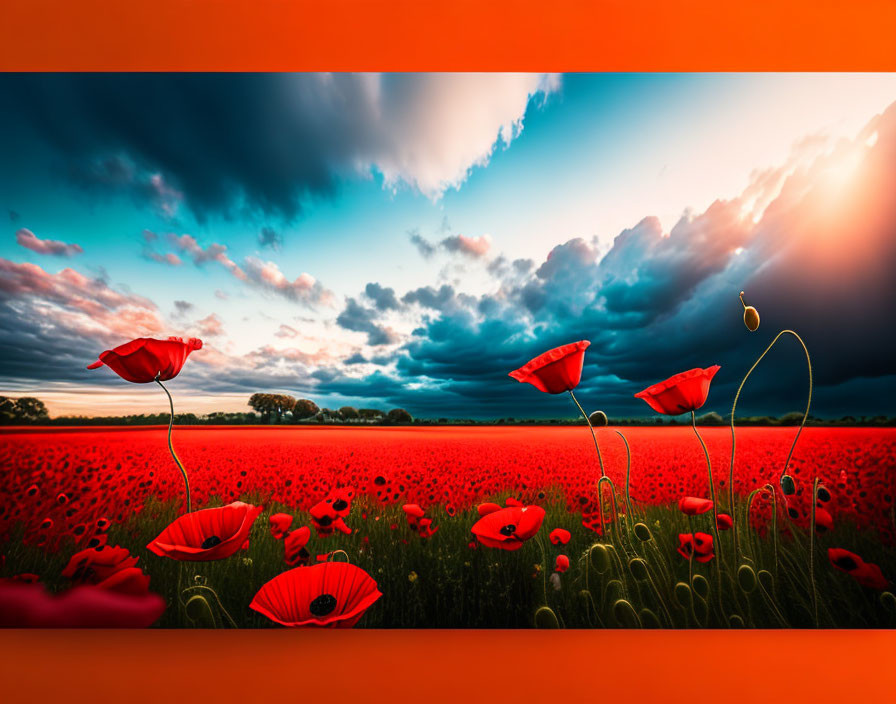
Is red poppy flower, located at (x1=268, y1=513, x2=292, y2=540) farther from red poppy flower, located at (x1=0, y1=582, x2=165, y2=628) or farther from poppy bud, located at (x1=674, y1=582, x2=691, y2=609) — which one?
poppy bud, located at (x1=674, y1=582, x2=691, y2=609)

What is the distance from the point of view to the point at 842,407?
1.42 meters

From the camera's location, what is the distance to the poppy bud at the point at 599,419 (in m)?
1.44

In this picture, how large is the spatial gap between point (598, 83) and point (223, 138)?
1.31 m

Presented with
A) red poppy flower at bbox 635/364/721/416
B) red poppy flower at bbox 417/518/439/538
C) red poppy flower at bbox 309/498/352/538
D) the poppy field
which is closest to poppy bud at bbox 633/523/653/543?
the poppy field

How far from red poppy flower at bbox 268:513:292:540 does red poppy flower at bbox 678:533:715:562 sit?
123 cm

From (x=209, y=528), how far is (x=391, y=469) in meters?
0.58

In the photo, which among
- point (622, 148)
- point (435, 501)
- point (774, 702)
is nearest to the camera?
point (774, 702)

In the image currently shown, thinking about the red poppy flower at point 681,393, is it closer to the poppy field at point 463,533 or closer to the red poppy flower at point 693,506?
the poppy field at point 463,533

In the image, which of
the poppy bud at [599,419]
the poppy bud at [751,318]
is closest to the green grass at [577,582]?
the poppy bud at [599,419]

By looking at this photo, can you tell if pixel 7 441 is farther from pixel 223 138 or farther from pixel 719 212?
pixel 719 212

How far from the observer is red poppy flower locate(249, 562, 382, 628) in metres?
1.33

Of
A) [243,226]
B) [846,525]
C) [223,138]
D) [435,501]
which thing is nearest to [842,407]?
[846,525]

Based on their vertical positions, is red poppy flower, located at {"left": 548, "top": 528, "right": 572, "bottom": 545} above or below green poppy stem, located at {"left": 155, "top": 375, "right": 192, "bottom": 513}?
below
